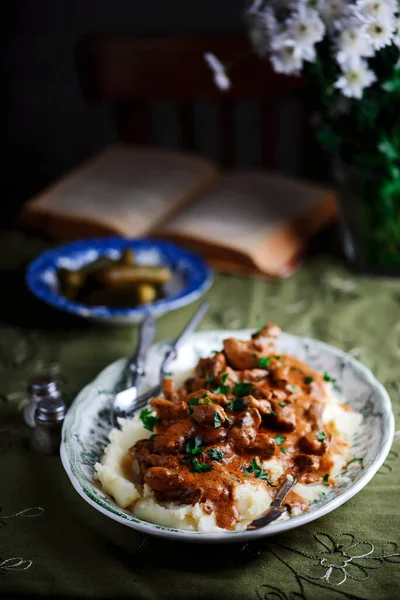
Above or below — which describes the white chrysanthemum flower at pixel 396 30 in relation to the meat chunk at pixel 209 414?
above

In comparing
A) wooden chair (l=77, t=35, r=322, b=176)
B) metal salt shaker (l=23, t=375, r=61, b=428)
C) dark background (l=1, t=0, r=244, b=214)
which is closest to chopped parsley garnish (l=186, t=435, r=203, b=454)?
metal salt shaker (l=23, t=375, r=61, b=428)

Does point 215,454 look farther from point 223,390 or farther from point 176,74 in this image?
point 176,74

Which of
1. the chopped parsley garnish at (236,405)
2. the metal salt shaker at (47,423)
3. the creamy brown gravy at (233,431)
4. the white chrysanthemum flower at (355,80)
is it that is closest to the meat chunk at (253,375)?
the creamy brown gravy at (233,431)

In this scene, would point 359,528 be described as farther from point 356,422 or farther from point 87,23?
point 87,23

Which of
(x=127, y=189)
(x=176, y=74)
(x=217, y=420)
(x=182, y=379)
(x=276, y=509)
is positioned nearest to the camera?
(x=276, y=509)

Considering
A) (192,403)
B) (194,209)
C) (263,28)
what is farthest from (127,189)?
(192,403)

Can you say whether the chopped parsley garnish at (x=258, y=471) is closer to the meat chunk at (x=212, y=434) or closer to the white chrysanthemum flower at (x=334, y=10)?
the meat chunk at (x=212, y=434)

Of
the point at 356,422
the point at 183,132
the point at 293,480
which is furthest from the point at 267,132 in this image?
the point at 293,480
